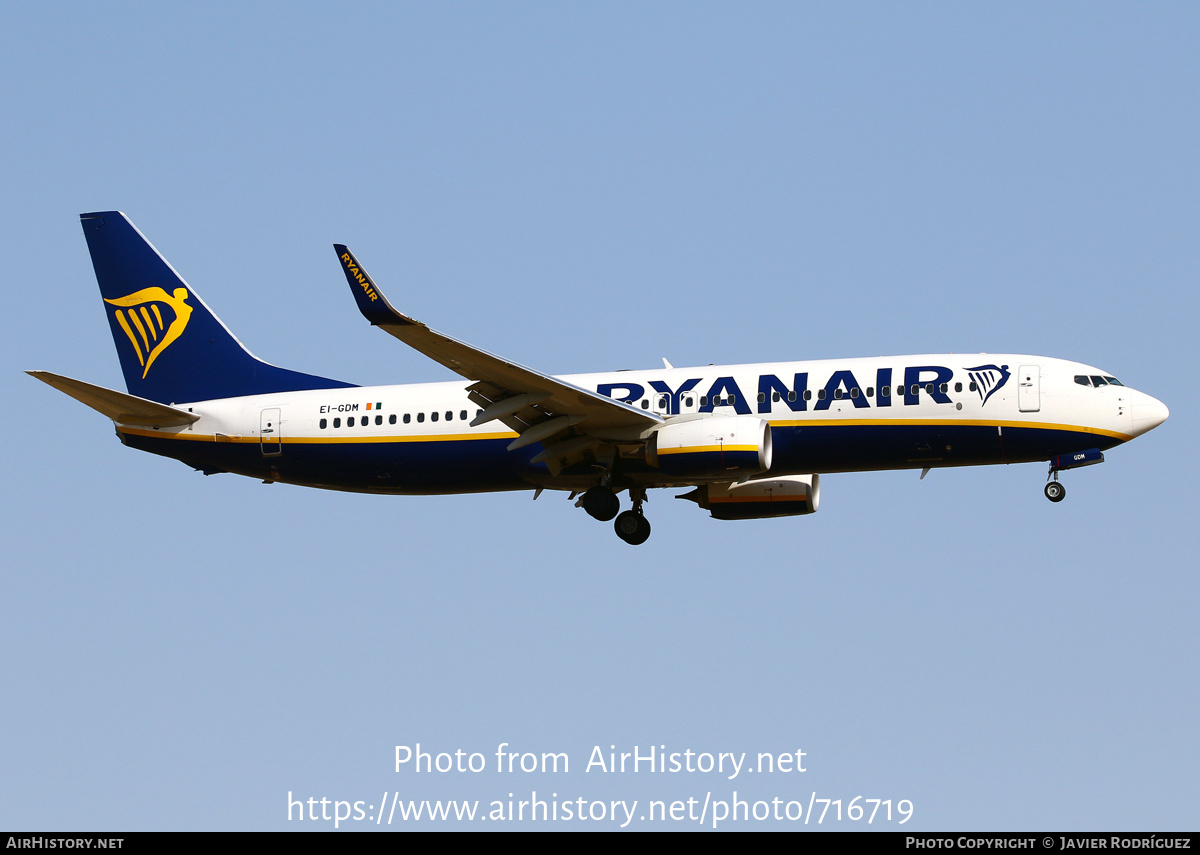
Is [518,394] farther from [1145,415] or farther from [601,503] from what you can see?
[1145,415]

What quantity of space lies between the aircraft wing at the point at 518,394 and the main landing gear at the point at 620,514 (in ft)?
4.81

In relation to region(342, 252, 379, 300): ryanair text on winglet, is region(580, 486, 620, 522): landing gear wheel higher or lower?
lower

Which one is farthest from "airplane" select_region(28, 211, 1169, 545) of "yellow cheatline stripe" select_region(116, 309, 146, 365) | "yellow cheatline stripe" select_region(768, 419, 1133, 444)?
"yellow cheatline stripe" select_region(116, 309, 146, 365)

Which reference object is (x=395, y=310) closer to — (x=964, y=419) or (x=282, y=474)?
(x=282, y=474)

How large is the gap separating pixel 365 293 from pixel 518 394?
5.88m

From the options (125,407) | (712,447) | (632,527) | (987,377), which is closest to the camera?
(712,447)

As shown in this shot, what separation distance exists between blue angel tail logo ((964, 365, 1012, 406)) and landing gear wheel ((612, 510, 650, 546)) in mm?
9165

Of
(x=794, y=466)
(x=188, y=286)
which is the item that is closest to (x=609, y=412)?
(x=794, y=466)

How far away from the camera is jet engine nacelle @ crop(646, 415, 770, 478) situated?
34.4 m

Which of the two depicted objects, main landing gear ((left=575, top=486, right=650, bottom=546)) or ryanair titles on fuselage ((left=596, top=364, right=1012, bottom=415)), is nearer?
ryanair titles on fuselage ((left=596, top=364, right=1012, bottom=415))

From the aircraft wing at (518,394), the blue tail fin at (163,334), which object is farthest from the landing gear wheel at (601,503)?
the blue tail fin at (163,334)

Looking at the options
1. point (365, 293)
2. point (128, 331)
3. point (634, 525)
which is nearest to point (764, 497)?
point (634, 525)

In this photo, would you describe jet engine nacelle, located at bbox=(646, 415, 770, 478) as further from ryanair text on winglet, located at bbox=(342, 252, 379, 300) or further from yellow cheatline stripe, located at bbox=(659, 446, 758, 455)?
ryanair text on winglet, located at bbox=(342, 252, 379, 300)

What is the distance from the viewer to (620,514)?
38.2 meters
